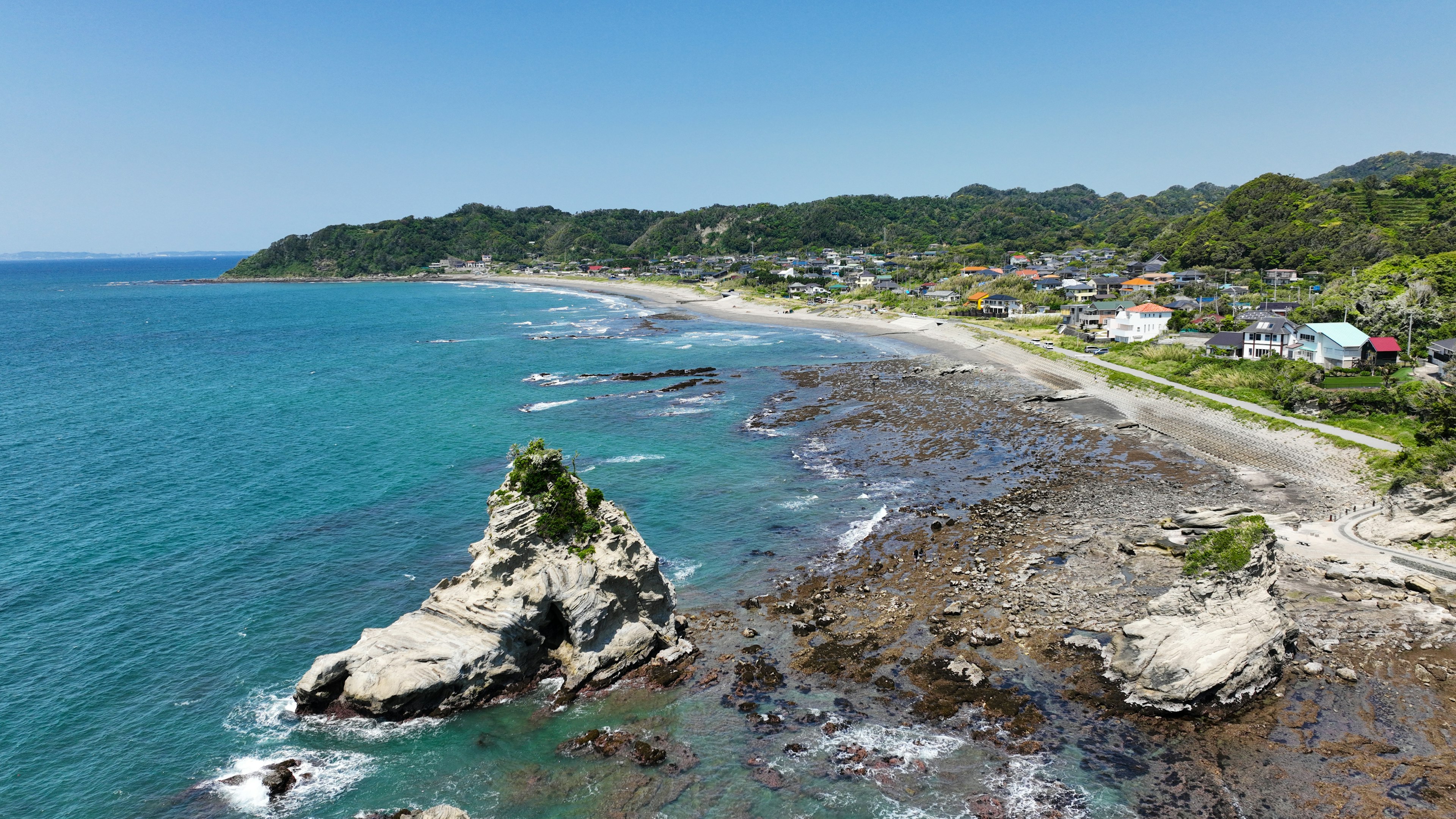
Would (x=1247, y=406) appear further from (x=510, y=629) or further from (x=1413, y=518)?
(x=510, y=629)

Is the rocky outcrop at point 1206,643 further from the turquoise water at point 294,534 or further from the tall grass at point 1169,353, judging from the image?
the tall grass at point 1169,353

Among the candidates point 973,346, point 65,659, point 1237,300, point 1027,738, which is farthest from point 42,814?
point 1237,300

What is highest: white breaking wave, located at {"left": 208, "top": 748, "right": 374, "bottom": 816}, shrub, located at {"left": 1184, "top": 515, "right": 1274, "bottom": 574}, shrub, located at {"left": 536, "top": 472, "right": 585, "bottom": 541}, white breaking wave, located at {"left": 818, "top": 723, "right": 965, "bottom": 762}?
shrub, located at {"left": 536, "top": 472, "right": 585, "bottom": 541}

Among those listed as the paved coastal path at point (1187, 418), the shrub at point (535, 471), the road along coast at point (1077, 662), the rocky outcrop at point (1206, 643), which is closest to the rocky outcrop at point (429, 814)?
the road along coast at point (1077, 662)

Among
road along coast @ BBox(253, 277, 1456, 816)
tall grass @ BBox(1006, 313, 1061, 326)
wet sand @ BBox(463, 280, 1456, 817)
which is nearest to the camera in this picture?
wet sand @ BBox(463, 280, 1456, 817)

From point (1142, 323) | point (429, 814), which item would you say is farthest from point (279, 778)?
point (1142, 323)

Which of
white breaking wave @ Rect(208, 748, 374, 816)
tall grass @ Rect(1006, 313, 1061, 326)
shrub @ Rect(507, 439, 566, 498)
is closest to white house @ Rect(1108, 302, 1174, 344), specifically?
tall grass @ Rect(1006, 313, 1061, 326)

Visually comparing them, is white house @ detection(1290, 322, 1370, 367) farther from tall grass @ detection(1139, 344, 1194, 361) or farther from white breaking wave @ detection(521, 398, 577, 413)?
white breaking wave @ detection(521, 398, 577, 413)

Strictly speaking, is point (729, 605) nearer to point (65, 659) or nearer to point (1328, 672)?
point (1328, 672)

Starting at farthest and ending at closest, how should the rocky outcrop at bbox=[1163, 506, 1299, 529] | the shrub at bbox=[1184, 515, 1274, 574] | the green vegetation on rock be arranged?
the rocky outcrop at bbox=[1163, 506, 1299, 529] → the green vegetation on rock → the shrub at bbox=[1184, 515, 1274, 574]
